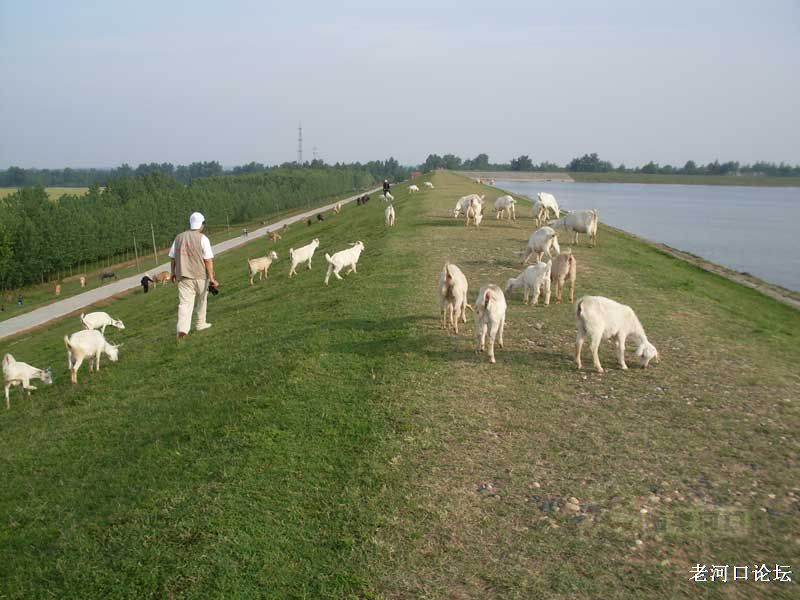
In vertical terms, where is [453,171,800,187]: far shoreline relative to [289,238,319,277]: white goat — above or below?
above

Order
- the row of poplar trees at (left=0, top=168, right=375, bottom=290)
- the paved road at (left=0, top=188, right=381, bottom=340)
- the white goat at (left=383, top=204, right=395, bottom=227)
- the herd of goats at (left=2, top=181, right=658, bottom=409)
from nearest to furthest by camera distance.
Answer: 1. the herd of goats at (left=2, top=181, right=658, bottom=409)
2. the white goat at (left=383, top=204, right=395, bottom=227)
3. the paved road at (left=0, top=188, right=381, bottom=340)
4. the row of poplar trees at (left=0, top=168, right=375, bottom=290)

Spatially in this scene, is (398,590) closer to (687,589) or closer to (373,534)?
(373,534)

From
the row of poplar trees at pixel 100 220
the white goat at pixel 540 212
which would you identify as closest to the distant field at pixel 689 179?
the row of poplar trees at pixel 100 220

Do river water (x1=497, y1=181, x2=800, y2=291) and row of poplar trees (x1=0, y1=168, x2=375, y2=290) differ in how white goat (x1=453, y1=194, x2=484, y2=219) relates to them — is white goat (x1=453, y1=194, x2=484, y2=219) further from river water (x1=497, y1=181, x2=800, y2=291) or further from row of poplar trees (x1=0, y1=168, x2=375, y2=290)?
row of poplar trees (x1=0, y1=168, x2=375, y2=290)

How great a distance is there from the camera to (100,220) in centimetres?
6047

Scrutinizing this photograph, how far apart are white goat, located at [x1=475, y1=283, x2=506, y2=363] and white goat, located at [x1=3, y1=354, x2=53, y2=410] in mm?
9609

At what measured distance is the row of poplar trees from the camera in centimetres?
5041

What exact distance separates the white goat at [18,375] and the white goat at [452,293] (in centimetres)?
890

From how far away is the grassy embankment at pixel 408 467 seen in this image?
16.0ft

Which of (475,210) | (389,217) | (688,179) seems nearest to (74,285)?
(389,217)

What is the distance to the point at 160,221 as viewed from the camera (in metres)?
68.7

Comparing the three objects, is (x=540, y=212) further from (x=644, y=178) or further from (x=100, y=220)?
(x=644, y=178)

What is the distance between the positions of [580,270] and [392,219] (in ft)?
38.8

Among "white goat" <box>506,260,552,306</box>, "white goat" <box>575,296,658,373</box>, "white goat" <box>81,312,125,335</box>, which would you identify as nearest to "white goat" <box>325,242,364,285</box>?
"white goat" <box>506,260,552,306</box>
